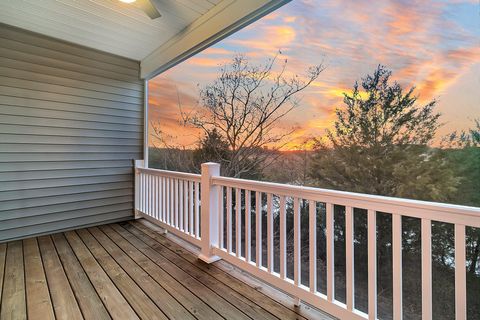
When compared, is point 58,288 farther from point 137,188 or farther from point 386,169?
point 386,169

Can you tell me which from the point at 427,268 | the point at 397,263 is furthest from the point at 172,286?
the point at 427,268

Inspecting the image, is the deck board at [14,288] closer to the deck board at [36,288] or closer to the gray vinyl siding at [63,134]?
the deck board at [36,288]

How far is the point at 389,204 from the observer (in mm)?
1308

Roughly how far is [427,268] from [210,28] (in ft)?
8.96

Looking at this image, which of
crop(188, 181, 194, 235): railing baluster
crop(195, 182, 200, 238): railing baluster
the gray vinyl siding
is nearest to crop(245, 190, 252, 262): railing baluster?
crop(195, 182, 200, 238): railing baluster

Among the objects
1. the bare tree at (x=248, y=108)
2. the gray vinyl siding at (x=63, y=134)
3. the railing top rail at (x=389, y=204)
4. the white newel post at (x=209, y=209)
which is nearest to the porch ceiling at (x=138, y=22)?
the gray vinyl siding at (x=63, y=134)

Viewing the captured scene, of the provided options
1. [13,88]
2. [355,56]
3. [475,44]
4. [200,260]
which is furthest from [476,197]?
[13,88]

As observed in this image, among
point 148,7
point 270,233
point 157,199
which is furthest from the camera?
point 157,199

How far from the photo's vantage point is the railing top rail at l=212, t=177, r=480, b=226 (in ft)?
3.59

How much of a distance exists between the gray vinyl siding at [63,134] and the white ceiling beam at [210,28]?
856mm

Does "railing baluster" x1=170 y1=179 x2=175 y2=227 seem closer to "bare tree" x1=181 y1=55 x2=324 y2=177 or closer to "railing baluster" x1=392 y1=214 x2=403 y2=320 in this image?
"bare tree" x1=181 y1=55 x2=324 y2=177

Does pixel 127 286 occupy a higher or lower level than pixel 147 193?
lower

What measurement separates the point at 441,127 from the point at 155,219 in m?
3.37

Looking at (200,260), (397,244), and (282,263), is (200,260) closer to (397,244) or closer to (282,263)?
(282,263)
